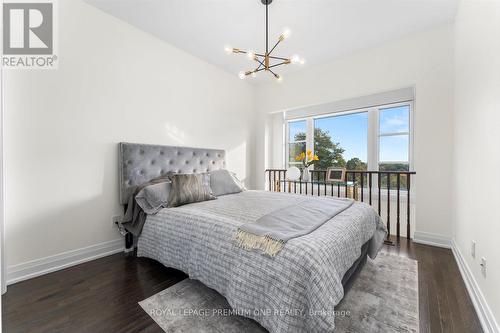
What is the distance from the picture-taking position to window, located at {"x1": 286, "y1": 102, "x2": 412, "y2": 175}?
3561 millimetres

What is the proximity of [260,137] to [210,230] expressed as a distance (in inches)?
126

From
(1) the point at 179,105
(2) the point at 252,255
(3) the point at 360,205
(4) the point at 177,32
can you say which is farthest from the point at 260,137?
(2) the point at 252,255

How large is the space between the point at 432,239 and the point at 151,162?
373 cm

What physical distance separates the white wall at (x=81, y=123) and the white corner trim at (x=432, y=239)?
3516 mm

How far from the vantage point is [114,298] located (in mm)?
1724

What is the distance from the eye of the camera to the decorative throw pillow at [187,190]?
7.78 ft

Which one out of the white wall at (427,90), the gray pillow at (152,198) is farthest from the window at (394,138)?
the gray pillow at (152,198)

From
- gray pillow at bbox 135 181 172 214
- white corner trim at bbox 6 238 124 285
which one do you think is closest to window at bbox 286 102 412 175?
gray pillow at bbox 135 181 172 214

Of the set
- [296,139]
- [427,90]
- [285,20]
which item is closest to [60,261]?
[285,20]

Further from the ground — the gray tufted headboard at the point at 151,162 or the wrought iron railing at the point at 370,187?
the gray tufted headboard at the point at 151,162

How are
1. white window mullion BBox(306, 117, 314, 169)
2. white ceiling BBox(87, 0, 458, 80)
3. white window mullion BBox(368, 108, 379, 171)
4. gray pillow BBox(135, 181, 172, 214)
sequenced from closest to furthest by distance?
gray pillow BBox(135, 181, 172, 214) < white ceiling BBox(87, 0, 458, 80) < white window mullion BBox(368, 108, 379, 171) < white window mullion BBox(306, 117, 314, 169)

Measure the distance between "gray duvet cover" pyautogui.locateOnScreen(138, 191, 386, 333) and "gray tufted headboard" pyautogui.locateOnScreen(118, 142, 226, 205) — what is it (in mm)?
646

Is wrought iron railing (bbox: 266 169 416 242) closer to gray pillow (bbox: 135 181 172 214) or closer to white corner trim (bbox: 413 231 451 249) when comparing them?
white corner trim (bbox: 413 231 451 249)

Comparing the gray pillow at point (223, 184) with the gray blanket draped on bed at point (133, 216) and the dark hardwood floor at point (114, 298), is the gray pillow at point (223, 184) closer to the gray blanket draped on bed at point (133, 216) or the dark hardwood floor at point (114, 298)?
the gray blanket draped on bed at point (133, 216)
